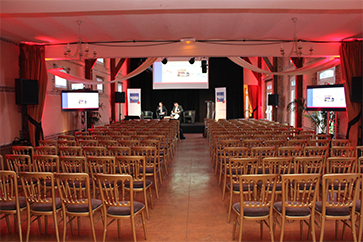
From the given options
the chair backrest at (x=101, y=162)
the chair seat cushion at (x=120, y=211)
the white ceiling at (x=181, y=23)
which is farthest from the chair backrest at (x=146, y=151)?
the white ceiling at (x=181, y=23)

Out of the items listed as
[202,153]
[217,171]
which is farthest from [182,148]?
[217,171]

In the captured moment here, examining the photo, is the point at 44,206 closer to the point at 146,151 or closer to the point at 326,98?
the point at 146,151

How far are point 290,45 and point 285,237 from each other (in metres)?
7.16

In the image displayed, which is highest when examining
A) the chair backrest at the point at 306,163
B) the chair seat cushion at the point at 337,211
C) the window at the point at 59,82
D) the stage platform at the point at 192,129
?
the window at the point at 59,82

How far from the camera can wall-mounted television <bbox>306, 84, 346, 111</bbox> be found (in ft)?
28.1

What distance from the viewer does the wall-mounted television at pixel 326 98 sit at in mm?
8555

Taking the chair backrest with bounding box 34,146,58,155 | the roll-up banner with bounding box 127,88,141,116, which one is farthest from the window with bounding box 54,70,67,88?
the roll-up banner with bounding box 127,88,141,116

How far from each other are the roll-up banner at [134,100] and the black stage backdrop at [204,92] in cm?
153

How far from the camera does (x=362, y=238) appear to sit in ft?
11.5

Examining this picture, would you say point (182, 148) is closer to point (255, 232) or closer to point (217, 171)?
point (217, 171)

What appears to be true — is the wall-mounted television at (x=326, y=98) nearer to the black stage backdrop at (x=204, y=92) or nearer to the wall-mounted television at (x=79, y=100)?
the wall-mounted television at (x=79, y=100)

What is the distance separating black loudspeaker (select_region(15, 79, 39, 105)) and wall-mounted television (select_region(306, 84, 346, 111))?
8.56 metres

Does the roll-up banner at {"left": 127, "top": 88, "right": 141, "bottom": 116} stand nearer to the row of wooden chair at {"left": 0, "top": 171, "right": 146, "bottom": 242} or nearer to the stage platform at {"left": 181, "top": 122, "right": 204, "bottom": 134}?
the stage platform at {"left": 181, "top": 122, "right": 204, "bottom": 134}

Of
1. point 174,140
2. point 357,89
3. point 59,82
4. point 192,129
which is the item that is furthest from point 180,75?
point 357,89
